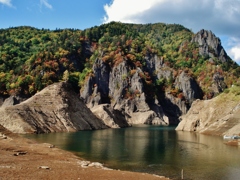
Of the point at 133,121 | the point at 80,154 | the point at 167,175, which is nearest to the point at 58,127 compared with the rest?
the point at 80,154

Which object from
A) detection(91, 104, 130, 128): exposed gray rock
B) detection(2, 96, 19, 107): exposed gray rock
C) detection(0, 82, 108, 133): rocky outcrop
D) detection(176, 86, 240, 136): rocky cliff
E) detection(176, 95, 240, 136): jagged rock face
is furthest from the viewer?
detection(2, 96, 19, 107): exposed gray rock

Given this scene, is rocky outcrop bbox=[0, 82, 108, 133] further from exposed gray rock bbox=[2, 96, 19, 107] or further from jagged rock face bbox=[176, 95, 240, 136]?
exposed gray rock bbox=[2, 96, 19, 107]

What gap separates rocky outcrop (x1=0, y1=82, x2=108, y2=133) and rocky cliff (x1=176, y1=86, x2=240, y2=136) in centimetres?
3520

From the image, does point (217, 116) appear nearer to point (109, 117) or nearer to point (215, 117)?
point (215, 117)

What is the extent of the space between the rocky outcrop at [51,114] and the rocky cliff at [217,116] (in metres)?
35.2

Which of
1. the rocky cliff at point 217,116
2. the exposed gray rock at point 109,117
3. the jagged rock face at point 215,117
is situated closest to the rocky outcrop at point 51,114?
the exposed gray rock at point 109,117

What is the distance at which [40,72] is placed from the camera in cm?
19938

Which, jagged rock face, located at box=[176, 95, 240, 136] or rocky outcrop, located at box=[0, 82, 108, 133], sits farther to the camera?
jagged rock face, located at box=[176, 95, 240, 136]

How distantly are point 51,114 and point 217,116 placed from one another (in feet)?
178

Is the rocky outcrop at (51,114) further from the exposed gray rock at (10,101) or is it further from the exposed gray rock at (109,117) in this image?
the exposed gray rock at (10,101)

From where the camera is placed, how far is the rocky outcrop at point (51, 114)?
310 ft

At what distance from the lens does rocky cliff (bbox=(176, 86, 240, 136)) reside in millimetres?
95062

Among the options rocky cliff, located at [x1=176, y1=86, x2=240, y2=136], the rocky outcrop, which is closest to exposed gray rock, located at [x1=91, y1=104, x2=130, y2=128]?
the rocky outcrop

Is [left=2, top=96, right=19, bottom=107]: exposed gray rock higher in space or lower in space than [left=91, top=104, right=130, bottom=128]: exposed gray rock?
higher
